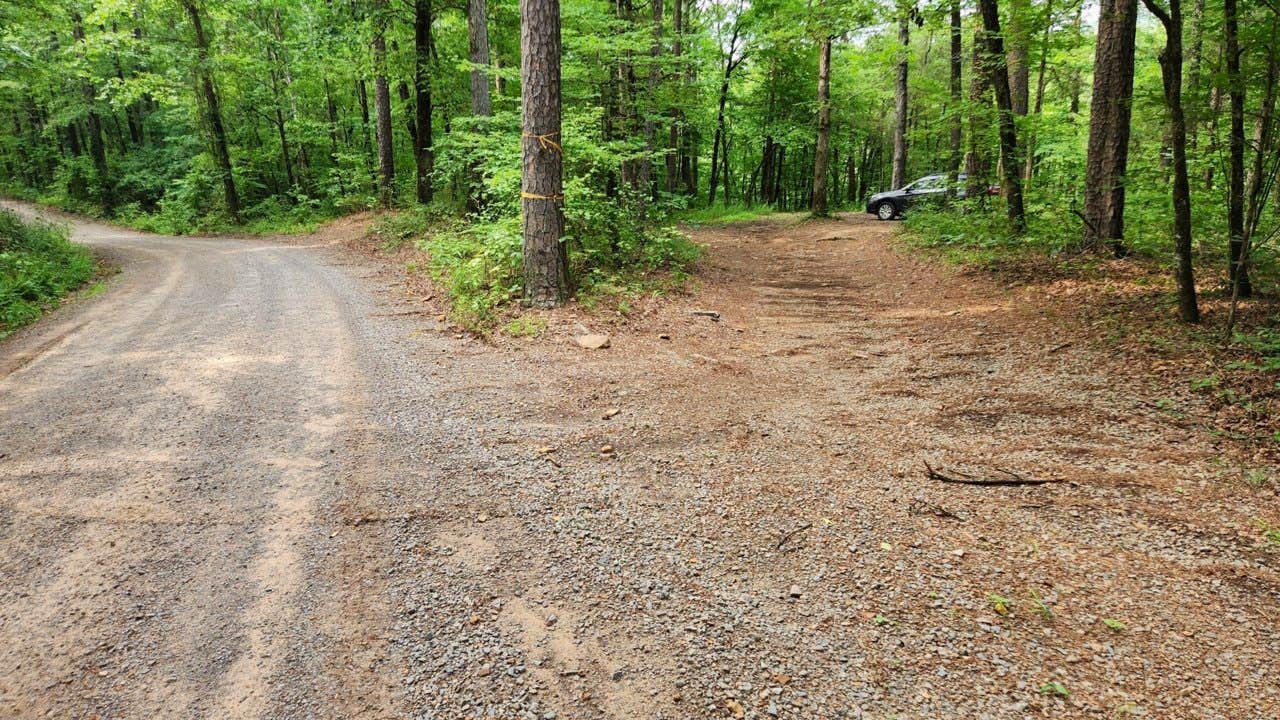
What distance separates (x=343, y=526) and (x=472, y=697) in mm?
1412

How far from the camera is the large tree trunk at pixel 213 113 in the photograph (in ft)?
59.7

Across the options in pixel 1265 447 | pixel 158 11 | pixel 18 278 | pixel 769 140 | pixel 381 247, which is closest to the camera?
pixel 1265 447

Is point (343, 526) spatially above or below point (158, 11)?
below

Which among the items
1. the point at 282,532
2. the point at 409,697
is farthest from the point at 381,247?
the point at 409,697

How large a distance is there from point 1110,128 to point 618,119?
763 cm

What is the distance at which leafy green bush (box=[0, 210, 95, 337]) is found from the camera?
8234 millimetres

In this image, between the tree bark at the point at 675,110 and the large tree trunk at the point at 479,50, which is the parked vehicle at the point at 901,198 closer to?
the tree bark at the point at 675,110

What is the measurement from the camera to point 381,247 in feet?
46.5

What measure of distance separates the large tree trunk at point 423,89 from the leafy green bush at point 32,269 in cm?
702

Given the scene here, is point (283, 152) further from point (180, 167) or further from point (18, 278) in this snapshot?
point (18, 278)

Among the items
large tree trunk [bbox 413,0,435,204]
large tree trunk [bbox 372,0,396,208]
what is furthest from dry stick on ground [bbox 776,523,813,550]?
large tree trunk [bbox 372,0,396,208]

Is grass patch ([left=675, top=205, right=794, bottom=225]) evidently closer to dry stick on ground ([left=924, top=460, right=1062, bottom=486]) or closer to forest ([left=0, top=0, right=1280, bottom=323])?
forest ([left=0, top=0, right=1280, bottom=323])

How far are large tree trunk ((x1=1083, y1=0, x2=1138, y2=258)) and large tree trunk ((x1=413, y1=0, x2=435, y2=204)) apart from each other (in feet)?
41.9

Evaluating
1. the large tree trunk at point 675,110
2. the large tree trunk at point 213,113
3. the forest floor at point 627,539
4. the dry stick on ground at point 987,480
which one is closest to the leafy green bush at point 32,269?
the forest floor at point 627,539
